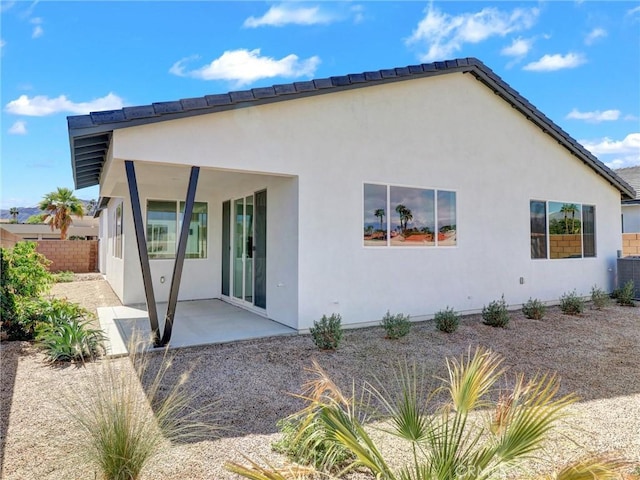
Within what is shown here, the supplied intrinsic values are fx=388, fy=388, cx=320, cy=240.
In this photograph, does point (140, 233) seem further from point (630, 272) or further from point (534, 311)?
point (630, 272)

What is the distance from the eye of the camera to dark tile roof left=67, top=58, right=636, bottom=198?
5.57m

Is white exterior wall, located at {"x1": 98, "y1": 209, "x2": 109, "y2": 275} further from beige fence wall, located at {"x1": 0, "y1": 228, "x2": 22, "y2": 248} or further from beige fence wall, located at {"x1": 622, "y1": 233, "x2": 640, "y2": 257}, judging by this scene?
beige fence wall, located at {"x1": 622, "y1": 233, "x2": 640, "y2": 257}

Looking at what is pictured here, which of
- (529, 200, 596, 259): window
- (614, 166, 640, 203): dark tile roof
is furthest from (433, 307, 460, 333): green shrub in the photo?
(614, 166, 640, 203): dark tile roof

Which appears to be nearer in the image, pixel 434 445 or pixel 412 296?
→ pixel 434 445

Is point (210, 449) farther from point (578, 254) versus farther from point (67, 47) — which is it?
point (578, 254)

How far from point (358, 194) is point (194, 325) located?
4324 mm

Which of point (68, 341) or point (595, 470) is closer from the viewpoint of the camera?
point (595, 470)

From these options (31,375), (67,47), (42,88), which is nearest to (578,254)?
(31,375)

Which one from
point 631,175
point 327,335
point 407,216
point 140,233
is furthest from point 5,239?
point 631,175

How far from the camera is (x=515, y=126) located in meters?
10.6

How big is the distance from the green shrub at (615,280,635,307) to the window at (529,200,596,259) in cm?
123

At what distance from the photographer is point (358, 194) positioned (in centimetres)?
800

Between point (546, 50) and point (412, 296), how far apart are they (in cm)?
875

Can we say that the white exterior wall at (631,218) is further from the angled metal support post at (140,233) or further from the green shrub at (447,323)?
the angled metal support post at (140,233)
